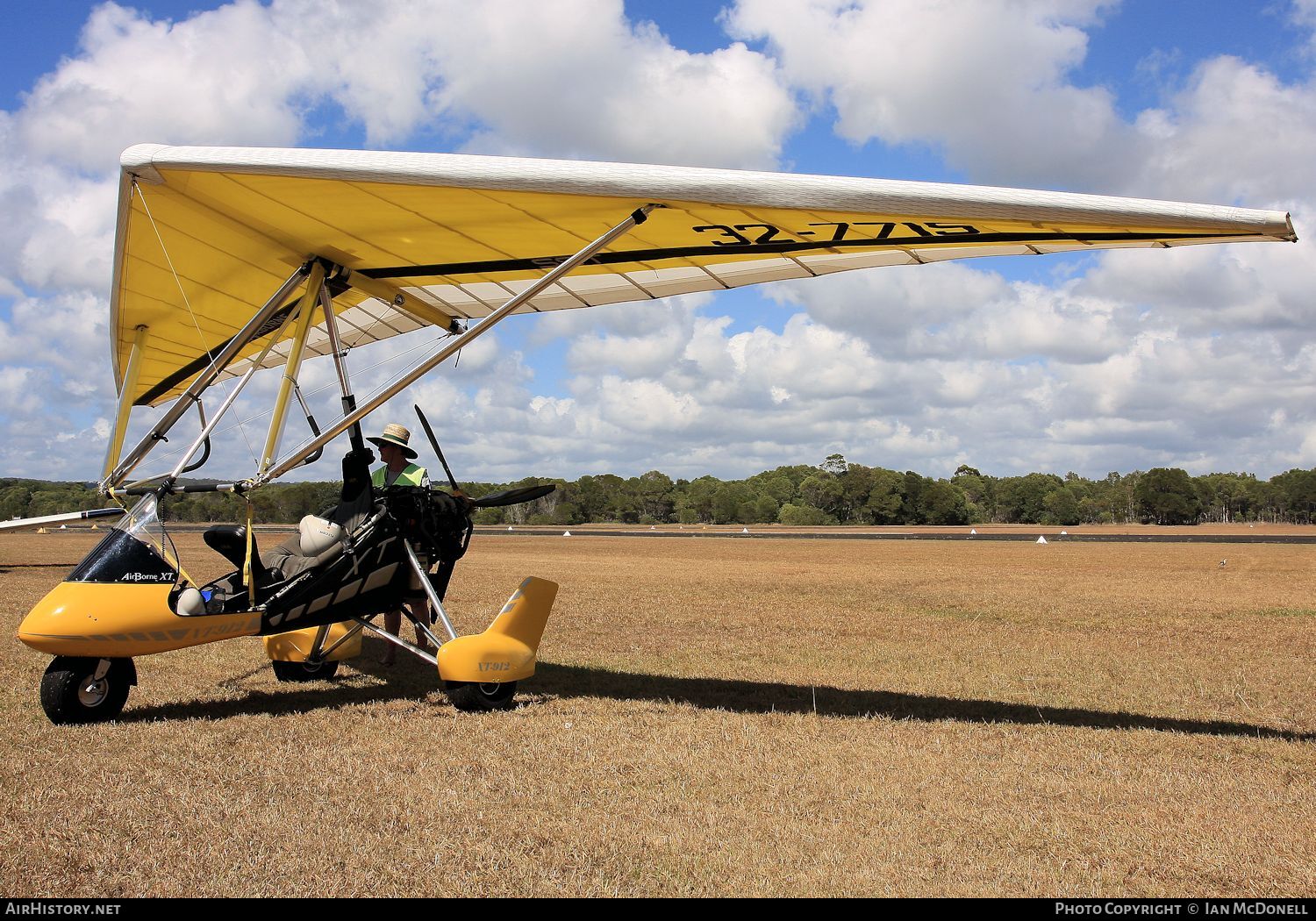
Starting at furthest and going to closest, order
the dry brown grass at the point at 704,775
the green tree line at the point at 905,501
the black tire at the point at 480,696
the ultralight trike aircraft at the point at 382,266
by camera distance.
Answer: the green tree line at the point at 905,501, the black tire at the point at 480,696, the ultralight trike aircraft at the point at 382,266, the dry brown grass at the point at 704,775

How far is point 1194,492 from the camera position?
387ft

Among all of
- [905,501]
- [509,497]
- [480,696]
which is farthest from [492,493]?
[905,501]

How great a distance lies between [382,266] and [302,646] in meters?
3.67

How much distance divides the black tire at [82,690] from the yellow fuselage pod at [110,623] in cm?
24

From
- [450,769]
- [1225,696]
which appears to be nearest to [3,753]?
[450,769]

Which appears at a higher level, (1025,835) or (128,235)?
(128,235)

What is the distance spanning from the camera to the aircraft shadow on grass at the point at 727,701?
6.99 meters

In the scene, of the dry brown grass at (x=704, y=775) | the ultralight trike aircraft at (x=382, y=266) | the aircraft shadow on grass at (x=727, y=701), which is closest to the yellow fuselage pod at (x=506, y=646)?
the ultralight trike aircraft at (x=382, y=266)

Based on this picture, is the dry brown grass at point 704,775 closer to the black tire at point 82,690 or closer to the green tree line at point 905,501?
the black tire at point 82,690

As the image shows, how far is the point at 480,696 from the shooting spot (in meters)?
7.21

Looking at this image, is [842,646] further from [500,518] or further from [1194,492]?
[1194,492]

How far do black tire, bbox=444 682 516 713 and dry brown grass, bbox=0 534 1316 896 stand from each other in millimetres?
134

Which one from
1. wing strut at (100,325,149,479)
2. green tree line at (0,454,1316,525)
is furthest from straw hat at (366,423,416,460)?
green tree line at (0,454,1316,525)
